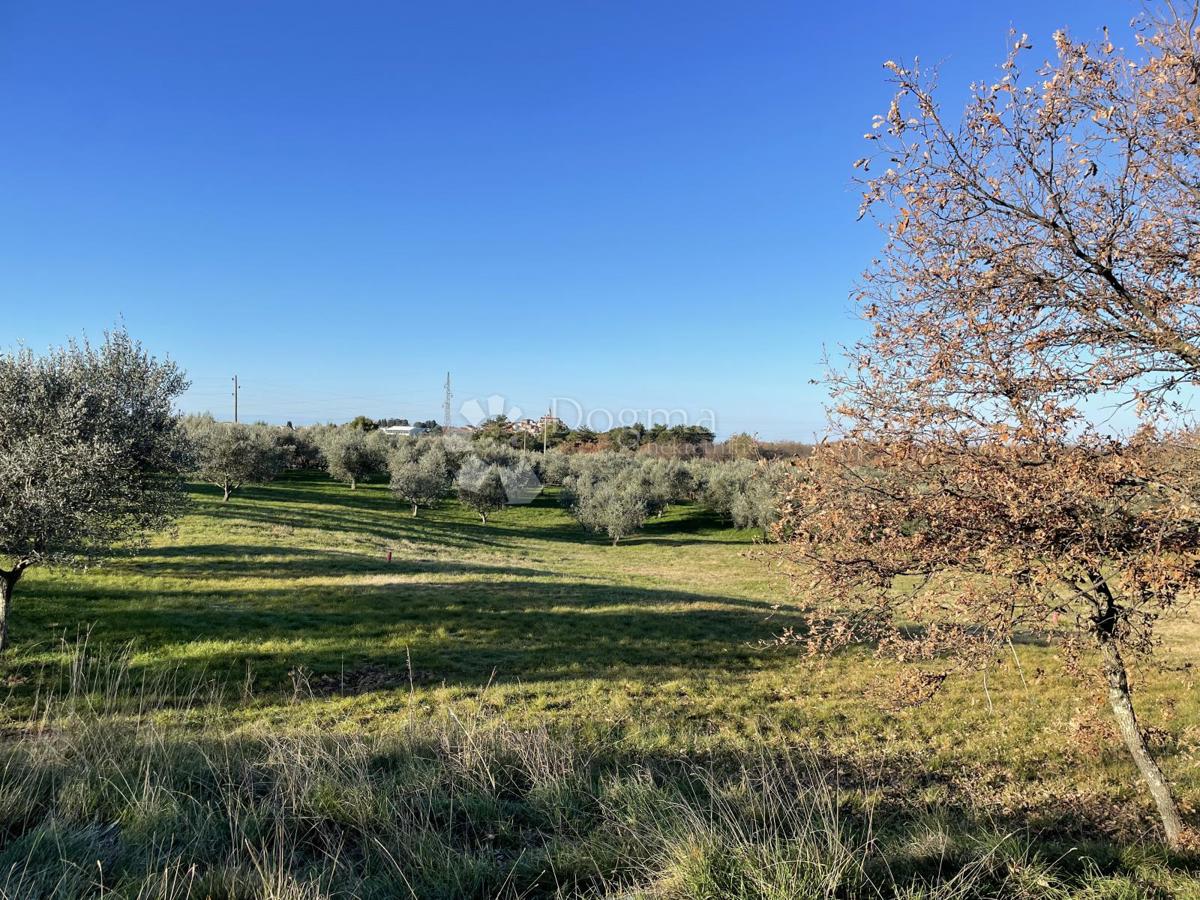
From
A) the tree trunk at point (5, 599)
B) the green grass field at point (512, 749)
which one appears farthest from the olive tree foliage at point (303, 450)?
the tree trunk at point (5, 599)

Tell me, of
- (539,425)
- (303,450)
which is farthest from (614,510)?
(539,425)

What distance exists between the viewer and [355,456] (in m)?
68.7

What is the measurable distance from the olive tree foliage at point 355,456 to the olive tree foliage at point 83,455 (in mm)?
51149

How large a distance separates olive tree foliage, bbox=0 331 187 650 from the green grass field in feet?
8.35

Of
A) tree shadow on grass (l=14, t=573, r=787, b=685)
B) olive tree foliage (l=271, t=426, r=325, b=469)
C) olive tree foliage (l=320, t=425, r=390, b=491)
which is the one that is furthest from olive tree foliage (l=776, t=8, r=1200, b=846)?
olive tree foliage (l=271, t=426, r=325, b=469)

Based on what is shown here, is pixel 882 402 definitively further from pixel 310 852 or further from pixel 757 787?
pixel 310 852

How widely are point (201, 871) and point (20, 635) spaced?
16.2 meters

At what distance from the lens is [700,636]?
19.7 meters

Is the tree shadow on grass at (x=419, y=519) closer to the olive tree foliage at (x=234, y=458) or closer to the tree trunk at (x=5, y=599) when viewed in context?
the olive tree foliage at (x=234, y=458)

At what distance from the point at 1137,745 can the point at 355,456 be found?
69990 millimetres

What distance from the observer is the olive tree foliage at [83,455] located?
13.2m

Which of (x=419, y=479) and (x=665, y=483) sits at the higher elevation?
(x=419, y=479)

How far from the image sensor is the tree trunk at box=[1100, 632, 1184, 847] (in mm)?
6574

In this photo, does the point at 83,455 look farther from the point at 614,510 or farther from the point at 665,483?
the point at 665,483
